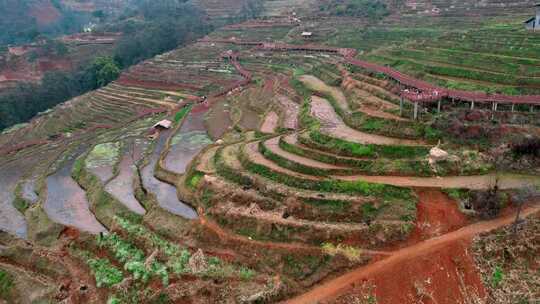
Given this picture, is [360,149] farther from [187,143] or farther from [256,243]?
[187,143]

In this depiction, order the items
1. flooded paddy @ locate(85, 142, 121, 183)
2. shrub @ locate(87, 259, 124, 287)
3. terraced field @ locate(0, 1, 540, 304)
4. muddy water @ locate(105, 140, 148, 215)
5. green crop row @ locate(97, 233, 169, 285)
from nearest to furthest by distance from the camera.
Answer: terraced field @ locate(0, 1, 540, 304)
green crop row @ locate(97, 233, 169, 285)
shrub @ locate(87, 259, 124, 287)
muddy water @ locate(105, 140, 148, 215)
flooded paddy @ locate(85, 142, 121, 183)

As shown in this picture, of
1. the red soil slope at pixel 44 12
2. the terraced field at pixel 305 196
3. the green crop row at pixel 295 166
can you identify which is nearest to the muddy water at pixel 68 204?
the terraced field at pixel 305 196

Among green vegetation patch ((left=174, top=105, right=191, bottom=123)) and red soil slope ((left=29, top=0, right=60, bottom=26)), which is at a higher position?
red soil slope ((left=29, top=0, right=60, bottom=26))

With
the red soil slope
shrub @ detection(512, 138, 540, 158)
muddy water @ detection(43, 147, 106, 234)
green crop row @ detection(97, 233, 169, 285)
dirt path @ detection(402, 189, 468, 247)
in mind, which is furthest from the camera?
the red soil slope

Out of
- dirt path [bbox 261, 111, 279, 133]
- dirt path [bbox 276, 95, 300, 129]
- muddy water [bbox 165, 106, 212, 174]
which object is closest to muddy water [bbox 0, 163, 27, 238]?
muddy water [bbox 165, 106, 212, 174]

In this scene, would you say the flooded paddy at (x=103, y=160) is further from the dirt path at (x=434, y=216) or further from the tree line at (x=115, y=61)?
the tree line at (x=115, y=61)

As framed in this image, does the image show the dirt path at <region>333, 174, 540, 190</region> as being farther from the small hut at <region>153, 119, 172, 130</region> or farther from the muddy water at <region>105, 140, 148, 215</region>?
the small hut at <region>153, 119, 172, 130</region>
